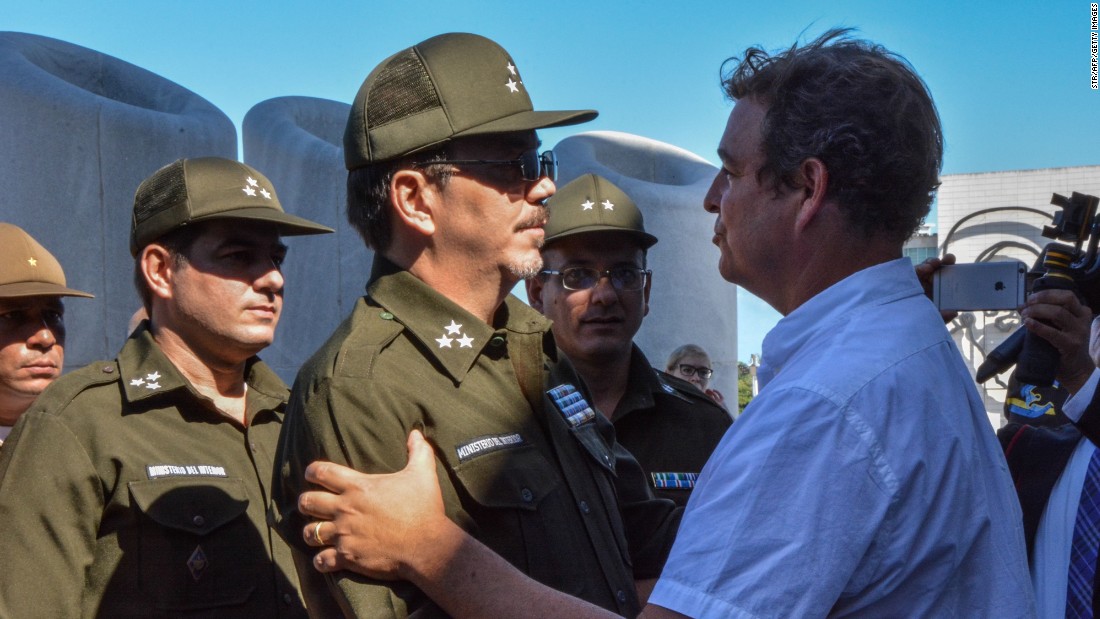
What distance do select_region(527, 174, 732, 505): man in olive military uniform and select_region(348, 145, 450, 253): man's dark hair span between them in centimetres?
160

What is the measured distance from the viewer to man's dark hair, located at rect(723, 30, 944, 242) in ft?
5.69

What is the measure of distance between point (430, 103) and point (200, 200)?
1249 mm

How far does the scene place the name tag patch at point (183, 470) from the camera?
282 centimetres

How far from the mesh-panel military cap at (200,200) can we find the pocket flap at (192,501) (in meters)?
0.76

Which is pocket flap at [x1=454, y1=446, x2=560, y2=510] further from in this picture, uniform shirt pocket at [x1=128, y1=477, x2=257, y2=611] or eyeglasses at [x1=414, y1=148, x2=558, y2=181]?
uniform shirt pocket at [x1=128, y1=477, x2=257, y2=611]

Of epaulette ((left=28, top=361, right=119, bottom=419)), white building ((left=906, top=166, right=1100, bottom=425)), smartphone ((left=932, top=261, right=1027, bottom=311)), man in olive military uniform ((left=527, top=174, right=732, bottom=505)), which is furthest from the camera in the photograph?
white building ((left=906, top=166, right=1100, bottom=425))

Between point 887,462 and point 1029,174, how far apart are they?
25105mm

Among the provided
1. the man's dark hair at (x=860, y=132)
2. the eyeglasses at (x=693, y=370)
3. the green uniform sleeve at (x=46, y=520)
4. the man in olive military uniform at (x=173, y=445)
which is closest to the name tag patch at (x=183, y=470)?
the man in olive military uniform at (x=173, y=445)

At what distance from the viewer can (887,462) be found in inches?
57.7

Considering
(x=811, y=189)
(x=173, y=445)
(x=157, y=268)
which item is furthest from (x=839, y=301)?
(x=157, y=268)

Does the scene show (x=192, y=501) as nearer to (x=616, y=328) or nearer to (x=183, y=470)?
(x=183, y=470)

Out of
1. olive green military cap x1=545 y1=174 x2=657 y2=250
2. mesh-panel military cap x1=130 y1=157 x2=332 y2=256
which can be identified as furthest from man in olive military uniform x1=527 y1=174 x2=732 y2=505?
mesh-panel military cap x1=130 y1=157 x2=332 y2=256

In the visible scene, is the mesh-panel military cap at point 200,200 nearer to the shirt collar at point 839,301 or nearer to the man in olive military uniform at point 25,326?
the man in olive military uniform at point 25,326

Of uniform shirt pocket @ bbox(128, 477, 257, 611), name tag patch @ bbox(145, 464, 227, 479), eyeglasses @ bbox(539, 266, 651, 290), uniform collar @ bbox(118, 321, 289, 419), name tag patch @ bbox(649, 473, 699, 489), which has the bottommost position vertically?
name tag patch @ bbox(649, 473, 699, 489)
